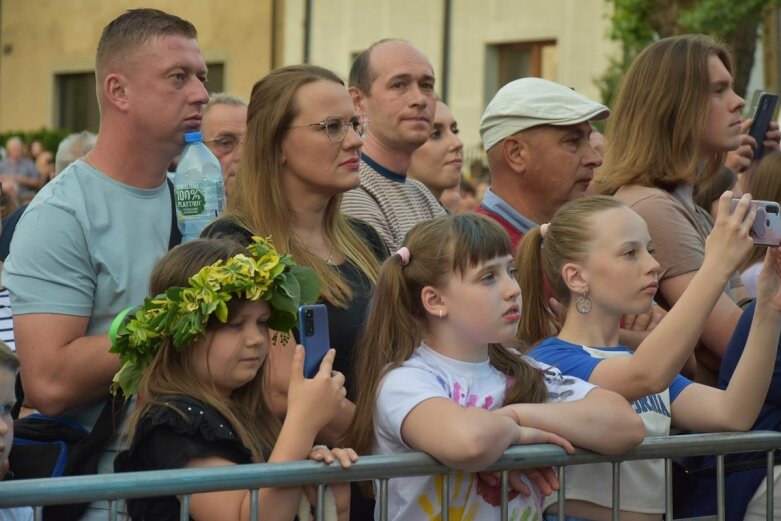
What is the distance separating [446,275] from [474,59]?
19722mm

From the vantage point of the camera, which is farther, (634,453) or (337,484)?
(634,453)

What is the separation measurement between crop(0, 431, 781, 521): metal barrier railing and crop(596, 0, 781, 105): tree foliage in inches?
497

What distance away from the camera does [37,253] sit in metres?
3.98

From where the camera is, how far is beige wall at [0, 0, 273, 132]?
26750 millimetres

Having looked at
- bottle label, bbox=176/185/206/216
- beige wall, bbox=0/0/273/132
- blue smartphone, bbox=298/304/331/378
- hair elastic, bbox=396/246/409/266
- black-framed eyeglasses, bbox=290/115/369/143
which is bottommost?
beige wall, bbox=0/0/273/132

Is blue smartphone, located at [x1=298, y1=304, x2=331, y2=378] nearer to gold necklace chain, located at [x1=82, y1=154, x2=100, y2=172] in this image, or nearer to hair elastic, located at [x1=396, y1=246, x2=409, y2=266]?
hair elastic, located at [x1=396, y1=246, x2=409, y2=266]

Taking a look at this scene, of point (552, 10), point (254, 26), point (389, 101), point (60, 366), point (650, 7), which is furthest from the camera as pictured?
point (254, 26)

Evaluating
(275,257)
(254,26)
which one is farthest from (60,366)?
(254,26)

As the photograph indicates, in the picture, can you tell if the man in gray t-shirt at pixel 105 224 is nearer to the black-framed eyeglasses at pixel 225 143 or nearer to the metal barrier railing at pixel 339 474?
the metal barrier railing at pixel 339 474

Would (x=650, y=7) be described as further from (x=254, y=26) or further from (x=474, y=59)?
(x=254, y=26)

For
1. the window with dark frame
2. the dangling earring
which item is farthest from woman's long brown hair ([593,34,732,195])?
the window with dark frame

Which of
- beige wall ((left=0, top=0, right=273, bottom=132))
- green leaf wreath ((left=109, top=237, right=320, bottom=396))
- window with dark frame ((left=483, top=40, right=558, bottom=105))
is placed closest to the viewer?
green leaf wreath ((left=109, top=237, right=320, bottom=396))

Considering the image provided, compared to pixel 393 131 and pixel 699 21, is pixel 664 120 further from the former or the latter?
pixel 699 21

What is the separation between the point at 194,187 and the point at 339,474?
1387 millimetres
